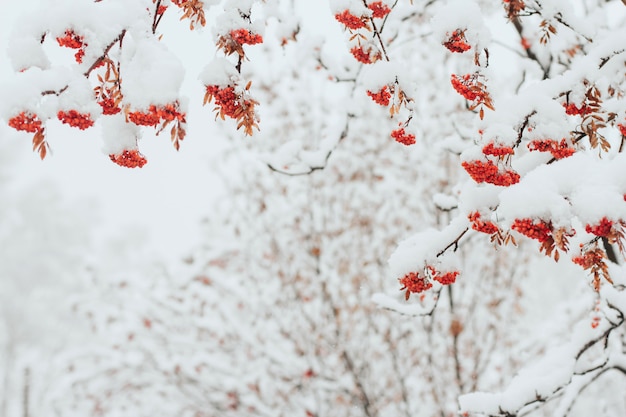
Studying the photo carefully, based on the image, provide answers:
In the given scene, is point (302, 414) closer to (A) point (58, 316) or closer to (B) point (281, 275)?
A: (B) point (281, 275)

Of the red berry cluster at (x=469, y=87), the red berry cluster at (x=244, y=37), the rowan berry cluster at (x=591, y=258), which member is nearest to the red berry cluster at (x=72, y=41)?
the red berry cluster at (x=244, y=37)

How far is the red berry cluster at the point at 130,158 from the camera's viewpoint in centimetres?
166

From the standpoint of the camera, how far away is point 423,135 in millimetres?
5293

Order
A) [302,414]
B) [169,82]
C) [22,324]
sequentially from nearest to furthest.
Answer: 1. [169,82]
2. [302,414]
3. [22,324]

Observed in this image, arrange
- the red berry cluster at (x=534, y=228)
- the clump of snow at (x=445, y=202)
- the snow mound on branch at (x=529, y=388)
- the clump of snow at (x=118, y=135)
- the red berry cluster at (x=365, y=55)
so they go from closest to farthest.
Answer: the red berry cluster at (x=534, y=228) < the clump of snow at (x=118, y=135) < the red berry cluster at (x=365, y=55) < the snow mound on branch at (x=529, y=388) < the clump of snow at (x=445, y=202)

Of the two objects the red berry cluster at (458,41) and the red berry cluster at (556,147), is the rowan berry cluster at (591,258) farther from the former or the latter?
the red berry cluster at (458,41)

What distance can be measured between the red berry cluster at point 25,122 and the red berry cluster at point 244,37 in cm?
61

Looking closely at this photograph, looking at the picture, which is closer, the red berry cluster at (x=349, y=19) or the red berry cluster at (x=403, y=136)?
the red berry cluster at (x=349, y=19)

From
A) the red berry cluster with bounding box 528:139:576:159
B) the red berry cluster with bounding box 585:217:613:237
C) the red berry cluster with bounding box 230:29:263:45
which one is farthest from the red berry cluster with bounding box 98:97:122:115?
the red berry cluster with bounding box 585:217:613:237

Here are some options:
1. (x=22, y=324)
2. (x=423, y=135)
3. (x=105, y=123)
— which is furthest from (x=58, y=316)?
(x=105, y=123)

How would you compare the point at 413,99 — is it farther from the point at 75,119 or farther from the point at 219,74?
the point at 75,119

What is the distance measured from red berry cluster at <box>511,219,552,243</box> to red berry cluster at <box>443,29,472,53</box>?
1.93 feet

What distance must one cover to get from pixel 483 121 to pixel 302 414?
4241mm

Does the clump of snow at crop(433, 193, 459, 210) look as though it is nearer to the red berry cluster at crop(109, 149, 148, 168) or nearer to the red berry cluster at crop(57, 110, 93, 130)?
the red berry cluster at crop(109, 149, 148, 168)
